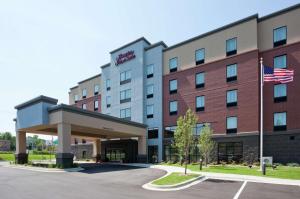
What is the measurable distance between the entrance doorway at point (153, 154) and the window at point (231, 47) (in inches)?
723

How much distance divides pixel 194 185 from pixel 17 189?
11124 millimetres

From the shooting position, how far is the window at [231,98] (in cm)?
3500

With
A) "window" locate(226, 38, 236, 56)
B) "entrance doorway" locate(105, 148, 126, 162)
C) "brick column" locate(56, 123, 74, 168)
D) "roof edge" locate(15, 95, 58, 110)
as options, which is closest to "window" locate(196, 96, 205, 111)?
"window" locate(226, 38, 236, 56)

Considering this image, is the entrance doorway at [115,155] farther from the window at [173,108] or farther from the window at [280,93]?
the window at [280,93]

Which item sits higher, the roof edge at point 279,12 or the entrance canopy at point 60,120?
the roof edge at point 279,12

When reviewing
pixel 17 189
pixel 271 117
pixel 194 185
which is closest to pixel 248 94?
pixel 271 117

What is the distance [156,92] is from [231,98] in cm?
1301

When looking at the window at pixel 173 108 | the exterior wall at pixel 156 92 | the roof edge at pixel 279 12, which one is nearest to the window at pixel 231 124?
the window at pixel 173 108

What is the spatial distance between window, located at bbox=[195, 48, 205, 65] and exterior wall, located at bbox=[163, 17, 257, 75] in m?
0.50

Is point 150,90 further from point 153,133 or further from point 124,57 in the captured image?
point 124,57

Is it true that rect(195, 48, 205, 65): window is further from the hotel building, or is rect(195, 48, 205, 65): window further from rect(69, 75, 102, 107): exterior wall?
rect(69, 75, 102, 107): exterior wall

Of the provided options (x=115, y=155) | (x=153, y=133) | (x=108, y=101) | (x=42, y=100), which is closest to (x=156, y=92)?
(x=153, y=133)

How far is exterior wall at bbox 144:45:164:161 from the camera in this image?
42688 mm

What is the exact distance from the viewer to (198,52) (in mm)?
39719
